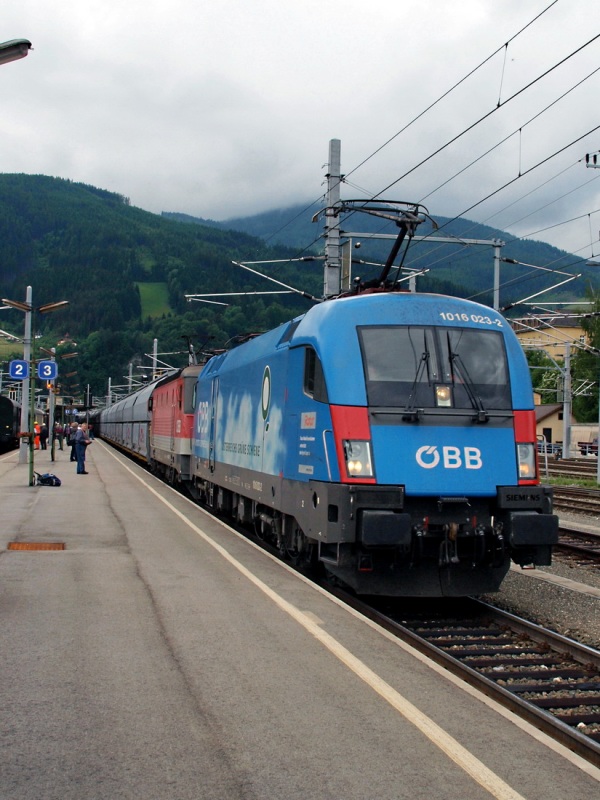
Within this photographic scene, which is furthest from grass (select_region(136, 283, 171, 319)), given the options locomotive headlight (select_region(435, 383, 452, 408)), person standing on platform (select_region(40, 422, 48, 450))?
locomotive headlight (select_region(435, 383, 452, 408))

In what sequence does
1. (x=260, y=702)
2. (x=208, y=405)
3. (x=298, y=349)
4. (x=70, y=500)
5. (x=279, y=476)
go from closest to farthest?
1. (x=260, y=702)
2. (x=298, y=349)
3. (x=279, y=476)
4. (x=208, y=405)
5. (x=70, y=500)

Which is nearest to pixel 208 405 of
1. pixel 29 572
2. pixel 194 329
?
pixel 29 572

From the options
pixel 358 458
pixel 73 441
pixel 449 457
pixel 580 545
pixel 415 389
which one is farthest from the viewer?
pixel 73 441

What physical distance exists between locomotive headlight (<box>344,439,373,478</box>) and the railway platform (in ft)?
4.26

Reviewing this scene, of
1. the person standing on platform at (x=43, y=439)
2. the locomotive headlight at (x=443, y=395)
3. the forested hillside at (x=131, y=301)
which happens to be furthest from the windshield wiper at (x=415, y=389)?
the forested hillside at (x=131, y=301)

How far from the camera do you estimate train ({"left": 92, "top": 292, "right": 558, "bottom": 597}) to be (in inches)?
331

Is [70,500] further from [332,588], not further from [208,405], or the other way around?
[332,588]

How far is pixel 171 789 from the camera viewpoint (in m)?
4.29

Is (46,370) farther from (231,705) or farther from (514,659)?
(231,705)

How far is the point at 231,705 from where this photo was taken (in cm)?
557

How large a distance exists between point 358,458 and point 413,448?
0.54 m

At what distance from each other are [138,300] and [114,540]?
16806 centimetres

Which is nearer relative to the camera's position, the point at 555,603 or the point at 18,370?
the point at 555,603

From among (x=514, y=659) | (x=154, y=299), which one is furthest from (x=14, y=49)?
(x=154, y=299)
